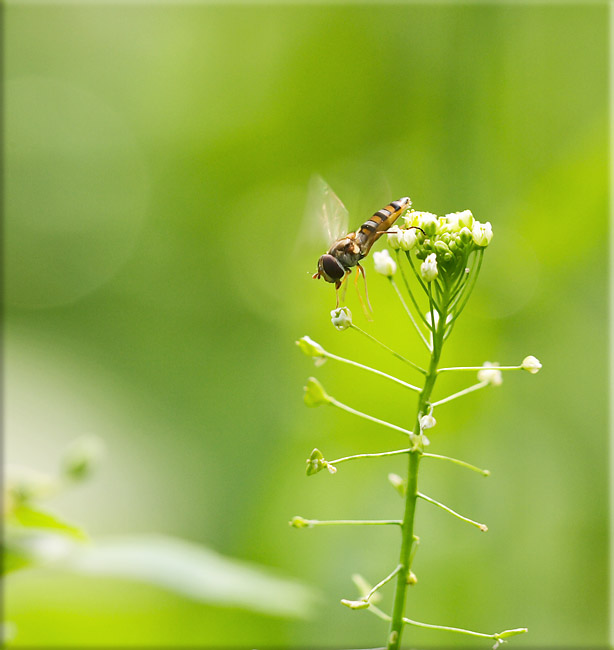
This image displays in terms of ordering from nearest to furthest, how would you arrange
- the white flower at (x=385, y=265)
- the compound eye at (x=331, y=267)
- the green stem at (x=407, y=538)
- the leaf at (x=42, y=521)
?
the green stem at (x=407, y=538), the white flower at (x=385, y=265), the compound eye at (x=331, y=267), the leaf at (x=42, y=521)

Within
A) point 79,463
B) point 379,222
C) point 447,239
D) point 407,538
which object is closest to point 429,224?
point 447,239

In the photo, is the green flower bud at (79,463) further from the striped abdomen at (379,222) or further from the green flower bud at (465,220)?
the green flower bud at (465,220)

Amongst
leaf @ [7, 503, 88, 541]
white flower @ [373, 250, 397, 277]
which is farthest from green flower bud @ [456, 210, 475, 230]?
leaf @ [7, 503, 88, 541]

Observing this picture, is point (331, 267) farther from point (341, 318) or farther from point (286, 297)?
point (286, 297)

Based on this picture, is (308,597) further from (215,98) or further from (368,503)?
(215,98)

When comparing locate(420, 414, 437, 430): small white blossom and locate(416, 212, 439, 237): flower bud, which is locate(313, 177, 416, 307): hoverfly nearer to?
locate(416, 212, 439, 237): flower bud

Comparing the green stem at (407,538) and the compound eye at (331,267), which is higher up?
the compound eye at (331,267)

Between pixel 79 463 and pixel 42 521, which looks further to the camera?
pixel 79 463

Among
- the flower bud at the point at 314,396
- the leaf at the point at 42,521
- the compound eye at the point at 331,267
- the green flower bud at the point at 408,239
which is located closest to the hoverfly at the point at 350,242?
the compound eye at the point at 331,267
